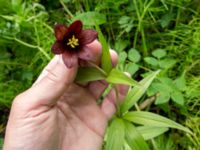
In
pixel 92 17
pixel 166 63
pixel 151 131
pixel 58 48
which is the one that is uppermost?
pixel 58 48

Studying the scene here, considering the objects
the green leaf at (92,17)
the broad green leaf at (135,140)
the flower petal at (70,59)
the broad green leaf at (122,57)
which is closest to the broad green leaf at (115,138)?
the broad green leaf at (135,140)

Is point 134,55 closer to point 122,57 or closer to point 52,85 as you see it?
point 122,57

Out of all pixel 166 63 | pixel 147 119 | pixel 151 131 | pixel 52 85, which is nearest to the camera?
pixel 52 85

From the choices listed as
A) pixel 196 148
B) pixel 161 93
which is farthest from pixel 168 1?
pixel 196 148

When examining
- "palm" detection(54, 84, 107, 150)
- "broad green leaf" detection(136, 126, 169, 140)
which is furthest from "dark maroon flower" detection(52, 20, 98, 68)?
"broad green leaf" detection(136, 126, 169, 140)

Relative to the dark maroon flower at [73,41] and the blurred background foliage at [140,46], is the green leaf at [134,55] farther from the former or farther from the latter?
the dark maroon flower at [73,41]

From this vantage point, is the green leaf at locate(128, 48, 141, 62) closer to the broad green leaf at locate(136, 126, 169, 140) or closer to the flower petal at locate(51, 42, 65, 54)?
the broad green leaf at locate(136, 126, 169, 140)

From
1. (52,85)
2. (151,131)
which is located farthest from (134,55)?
(52,85)
